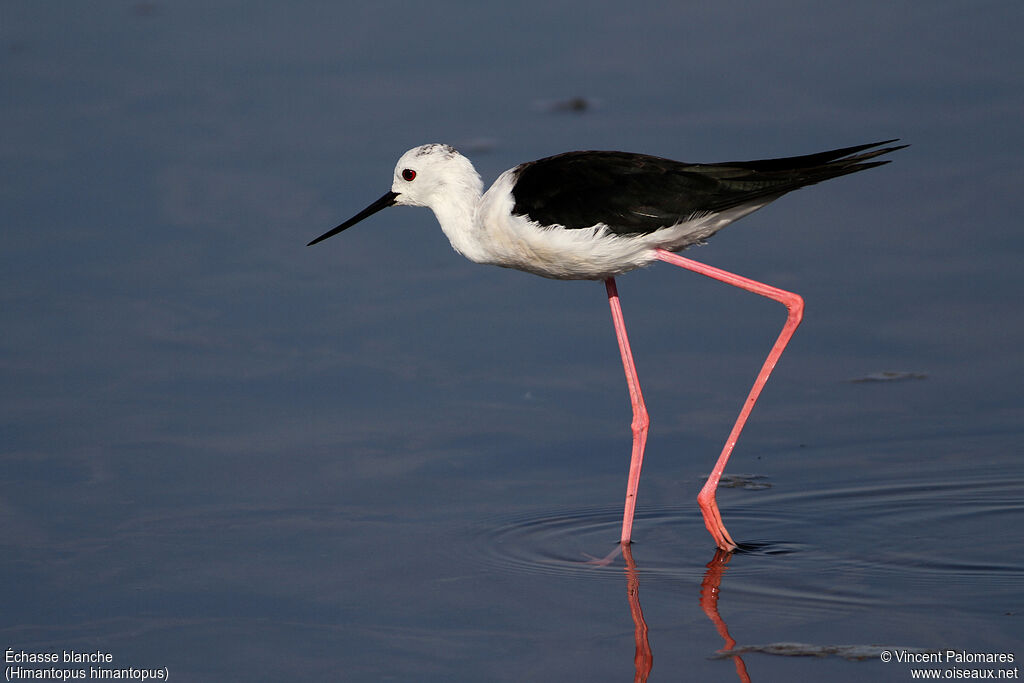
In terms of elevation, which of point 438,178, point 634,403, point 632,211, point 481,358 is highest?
point 438,178

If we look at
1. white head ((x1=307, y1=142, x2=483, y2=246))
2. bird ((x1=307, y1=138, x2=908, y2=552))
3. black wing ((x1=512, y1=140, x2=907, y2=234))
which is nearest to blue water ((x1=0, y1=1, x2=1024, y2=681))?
bird ((x1=307, y1=138, x2=908, y2=552))

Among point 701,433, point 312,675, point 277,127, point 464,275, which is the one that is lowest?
point 312,675

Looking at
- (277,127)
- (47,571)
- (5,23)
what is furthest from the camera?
(5,23)

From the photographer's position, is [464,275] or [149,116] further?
[149,116]

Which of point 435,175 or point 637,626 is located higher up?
point 435,175

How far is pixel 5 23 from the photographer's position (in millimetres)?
10750

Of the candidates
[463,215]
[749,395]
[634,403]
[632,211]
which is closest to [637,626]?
[749,395]

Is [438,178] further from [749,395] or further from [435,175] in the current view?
[749,395]

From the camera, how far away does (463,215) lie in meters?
5.66

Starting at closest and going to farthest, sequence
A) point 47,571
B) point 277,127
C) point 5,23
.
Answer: point 47,571, point 277,127, point 5,23

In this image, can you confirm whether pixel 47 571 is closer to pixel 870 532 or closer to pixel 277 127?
pixel 870 532

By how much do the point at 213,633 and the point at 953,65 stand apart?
6917 mm

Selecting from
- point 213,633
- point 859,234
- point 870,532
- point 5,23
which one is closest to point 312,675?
point 213,633

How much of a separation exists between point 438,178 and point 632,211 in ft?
3.22
